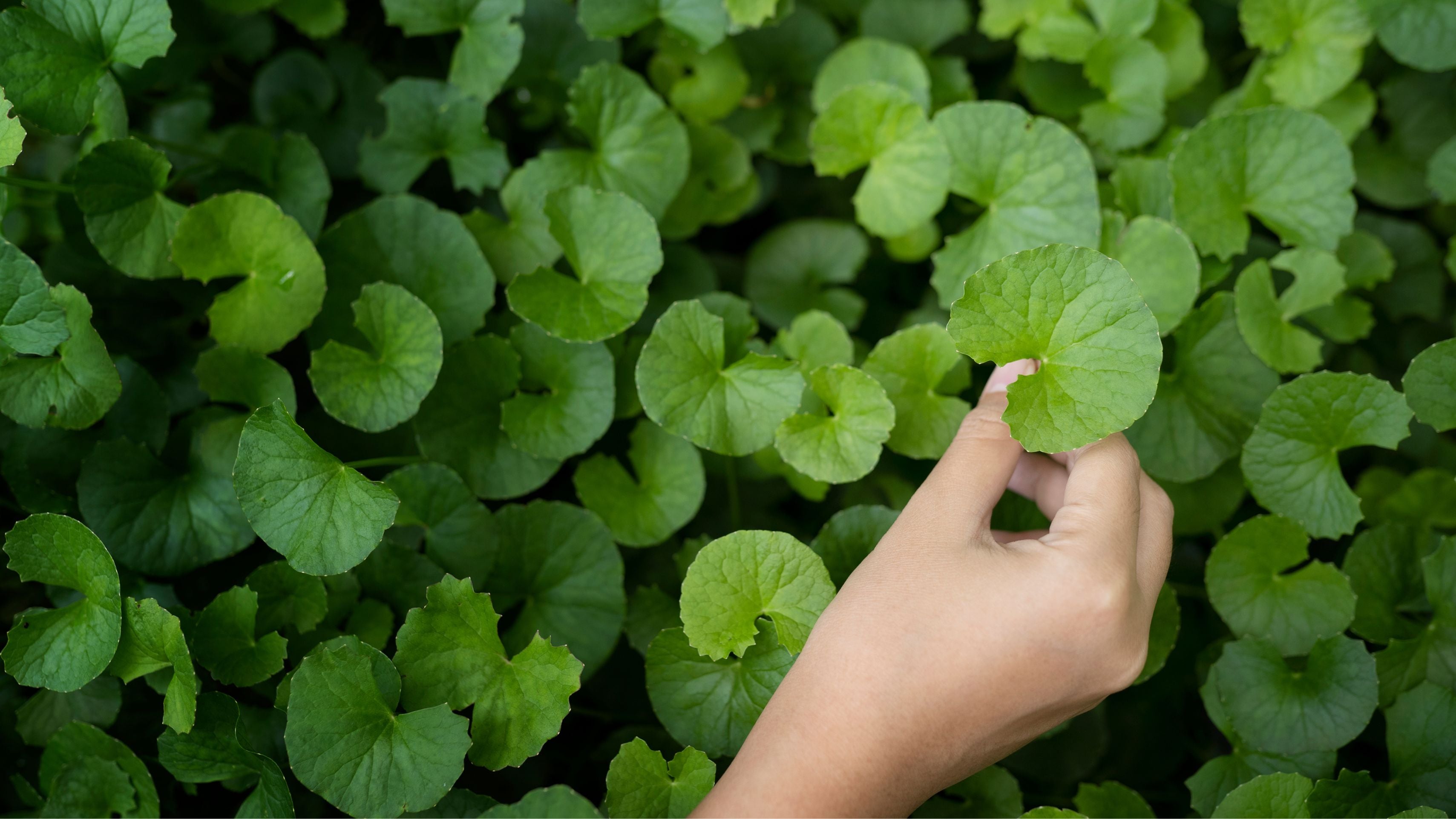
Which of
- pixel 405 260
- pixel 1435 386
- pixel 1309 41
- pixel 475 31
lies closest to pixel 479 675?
pixel 405 260

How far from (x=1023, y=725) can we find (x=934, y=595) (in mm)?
182

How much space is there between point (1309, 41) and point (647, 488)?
1349 millimetres

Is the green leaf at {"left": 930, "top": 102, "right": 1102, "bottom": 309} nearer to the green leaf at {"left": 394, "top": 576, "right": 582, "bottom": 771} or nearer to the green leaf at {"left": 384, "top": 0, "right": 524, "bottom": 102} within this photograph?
the green leaf at {"left": 384, "top": 0, "right": 524, "bottom": 102}

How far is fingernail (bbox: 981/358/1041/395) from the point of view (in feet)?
3.61

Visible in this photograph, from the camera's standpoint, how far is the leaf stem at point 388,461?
47.4 inches

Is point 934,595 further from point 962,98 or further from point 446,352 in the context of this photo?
point 962,98

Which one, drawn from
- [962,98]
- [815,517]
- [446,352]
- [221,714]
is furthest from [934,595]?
[962,98]

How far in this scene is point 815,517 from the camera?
4.96 feet

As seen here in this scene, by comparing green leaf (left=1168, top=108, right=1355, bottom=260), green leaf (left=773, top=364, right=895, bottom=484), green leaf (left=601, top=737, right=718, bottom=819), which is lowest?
green leaf (left=601, top=737, right=718, bottom=819)

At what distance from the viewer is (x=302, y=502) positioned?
3.48ft

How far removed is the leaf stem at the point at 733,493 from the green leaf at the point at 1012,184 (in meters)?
0.40

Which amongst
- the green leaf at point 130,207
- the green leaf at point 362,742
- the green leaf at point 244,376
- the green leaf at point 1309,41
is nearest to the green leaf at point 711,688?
the green leaf at point 362,742

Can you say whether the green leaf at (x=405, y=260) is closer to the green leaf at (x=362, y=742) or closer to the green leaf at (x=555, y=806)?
the green leaf at (x=362, y=742)

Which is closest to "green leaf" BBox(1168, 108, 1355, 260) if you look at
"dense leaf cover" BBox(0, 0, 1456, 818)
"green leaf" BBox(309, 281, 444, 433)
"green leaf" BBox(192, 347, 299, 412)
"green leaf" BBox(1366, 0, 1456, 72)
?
"dense leaf cover" BBox(0, 0, 1456, 818)
